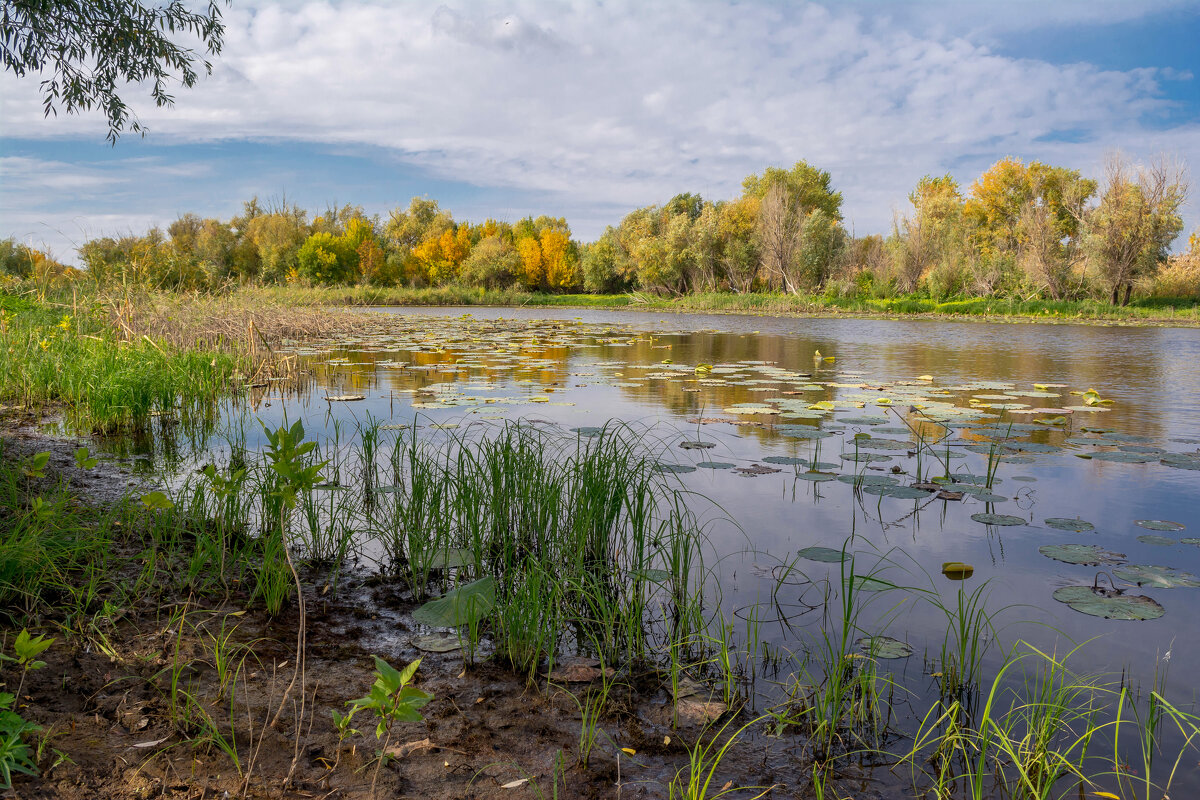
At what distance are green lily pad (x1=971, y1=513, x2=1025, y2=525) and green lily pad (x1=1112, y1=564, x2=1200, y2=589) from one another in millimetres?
574

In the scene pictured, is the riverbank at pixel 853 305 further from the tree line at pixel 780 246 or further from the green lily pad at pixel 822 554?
the green lily pad at pixel 822 554

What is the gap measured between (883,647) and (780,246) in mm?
34320

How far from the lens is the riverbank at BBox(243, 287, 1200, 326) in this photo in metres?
23.1

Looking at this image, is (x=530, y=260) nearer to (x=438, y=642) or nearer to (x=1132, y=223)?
(x=1132, y=223)

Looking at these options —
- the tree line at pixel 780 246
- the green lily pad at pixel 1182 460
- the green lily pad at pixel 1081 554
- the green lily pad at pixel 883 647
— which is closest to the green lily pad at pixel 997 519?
the green lily pad at pixel 1081 554

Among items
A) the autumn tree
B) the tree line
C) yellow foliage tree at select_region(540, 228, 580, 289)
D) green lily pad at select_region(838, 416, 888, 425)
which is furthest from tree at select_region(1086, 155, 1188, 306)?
yellow foliage tree at select_region(540, 228, 580, 289)

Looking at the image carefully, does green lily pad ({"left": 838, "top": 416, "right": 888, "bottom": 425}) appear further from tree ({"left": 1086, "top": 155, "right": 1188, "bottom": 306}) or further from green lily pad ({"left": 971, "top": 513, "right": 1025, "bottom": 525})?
tree ({"left": 1086, "top": 155, "right": 1188, "bottom": 306})

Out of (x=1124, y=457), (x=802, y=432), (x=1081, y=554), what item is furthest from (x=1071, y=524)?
(x=802, y=432)

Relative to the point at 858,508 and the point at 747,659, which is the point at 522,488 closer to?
the point at 747,659

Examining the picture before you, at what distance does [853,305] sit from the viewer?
97.9 feet

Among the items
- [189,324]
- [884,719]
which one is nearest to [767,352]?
[189,324]

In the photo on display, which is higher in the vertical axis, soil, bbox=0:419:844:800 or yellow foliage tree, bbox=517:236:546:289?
yellow foliage tree, bbox=517:236:546:289

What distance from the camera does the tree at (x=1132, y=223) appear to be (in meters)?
26.0

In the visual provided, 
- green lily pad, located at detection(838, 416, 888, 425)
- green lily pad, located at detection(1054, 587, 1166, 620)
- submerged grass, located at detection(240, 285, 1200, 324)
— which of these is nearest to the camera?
green lily pad, located at detection(1054, 587, 1166, 620)
